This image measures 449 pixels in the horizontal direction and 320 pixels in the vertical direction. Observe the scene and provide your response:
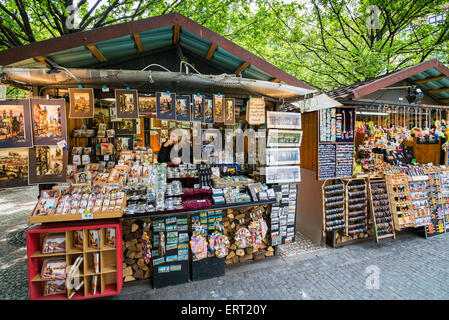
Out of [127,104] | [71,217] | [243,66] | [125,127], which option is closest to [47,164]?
[71,217]

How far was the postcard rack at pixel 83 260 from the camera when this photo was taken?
11.0 feet

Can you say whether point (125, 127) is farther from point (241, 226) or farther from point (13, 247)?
point (241, 226)

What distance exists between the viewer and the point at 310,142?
5.58m

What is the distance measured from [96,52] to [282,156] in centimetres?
449

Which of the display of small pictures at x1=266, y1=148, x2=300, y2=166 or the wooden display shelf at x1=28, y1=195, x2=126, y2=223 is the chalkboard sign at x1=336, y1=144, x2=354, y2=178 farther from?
the wooden display shelf at x1=28, y1=195, x2=126, y2=223

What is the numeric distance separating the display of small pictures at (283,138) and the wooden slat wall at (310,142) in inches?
19.3

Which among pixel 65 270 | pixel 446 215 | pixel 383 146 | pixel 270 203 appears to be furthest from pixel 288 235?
pixel 446 215

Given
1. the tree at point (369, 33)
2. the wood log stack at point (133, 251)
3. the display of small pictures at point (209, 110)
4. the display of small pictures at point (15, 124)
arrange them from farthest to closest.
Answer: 1. the tree at point (369, 33)
2. the display of small pictures at point (209, 110)
3. the wood log stack at point (133, 251)
4. the display of small pictures at point (15, 124)

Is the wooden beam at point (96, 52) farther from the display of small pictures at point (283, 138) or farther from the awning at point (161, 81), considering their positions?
the display of small pictures at point (283, 138)

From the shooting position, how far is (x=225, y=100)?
486 centimetres

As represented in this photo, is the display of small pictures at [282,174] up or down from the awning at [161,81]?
down

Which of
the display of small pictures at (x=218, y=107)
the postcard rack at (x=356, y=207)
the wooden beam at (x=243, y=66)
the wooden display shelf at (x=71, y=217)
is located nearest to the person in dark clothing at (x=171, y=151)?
the display of small pictures at (x=218, y=107)
